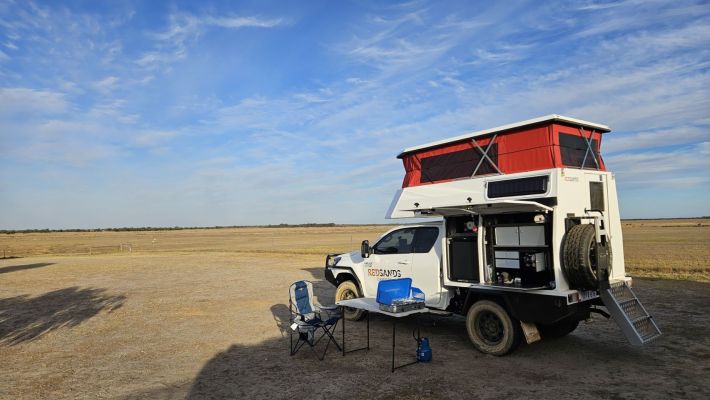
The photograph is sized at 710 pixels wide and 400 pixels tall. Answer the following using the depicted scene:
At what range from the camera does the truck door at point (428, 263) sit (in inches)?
311

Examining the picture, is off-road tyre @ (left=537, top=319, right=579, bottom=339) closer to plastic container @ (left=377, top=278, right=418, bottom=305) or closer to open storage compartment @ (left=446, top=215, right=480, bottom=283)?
open storage compartment @ (left=446, top=215, right=480, bottom=283)

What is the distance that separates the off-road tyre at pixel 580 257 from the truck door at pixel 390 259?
290cm

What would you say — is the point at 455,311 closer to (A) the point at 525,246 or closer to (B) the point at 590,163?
(A) the point at 525,246

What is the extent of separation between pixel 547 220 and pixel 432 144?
2.64 meters

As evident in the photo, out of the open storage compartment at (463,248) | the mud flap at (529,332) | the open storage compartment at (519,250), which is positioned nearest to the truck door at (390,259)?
the open storage compartment at (463,248)

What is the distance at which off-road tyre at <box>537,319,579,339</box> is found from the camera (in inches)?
295

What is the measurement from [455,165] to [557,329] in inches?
128

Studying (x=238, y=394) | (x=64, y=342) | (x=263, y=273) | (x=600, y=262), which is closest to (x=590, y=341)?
(x=600, y=262)

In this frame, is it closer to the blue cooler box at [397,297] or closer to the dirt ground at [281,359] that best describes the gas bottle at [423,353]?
the dirt ground at [281,359]

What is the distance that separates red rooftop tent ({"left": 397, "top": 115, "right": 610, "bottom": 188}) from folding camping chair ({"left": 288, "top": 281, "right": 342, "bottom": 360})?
2977 mm

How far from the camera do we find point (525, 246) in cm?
673

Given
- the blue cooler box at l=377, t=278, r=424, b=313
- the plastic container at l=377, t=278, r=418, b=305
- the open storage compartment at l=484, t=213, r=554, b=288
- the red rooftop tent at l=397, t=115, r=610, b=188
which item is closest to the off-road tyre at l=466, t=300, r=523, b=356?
the open storage compartment at l=484, t=213, r=554, b=288

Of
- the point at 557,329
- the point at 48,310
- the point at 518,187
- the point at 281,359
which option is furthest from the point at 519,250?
the point at 48,310

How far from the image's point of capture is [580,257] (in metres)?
6.02
